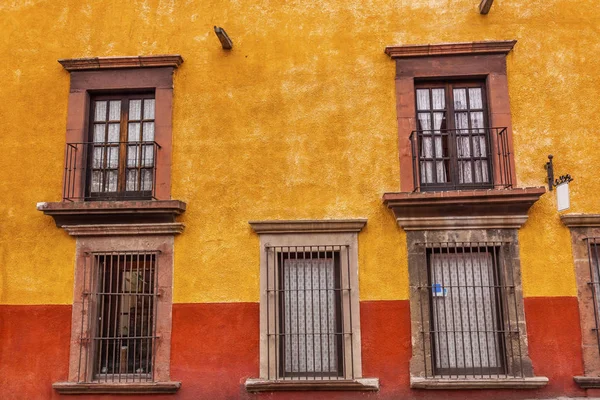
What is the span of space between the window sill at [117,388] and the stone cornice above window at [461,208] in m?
3.74

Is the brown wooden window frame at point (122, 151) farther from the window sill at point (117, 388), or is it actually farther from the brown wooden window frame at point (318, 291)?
the window sill at point (117, 388)

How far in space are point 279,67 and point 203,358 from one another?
4.17m

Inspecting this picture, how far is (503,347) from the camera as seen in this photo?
7707 mm

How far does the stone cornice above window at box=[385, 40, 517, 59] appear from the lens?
27.1 feet

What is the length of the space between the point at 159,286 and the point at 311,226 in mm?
2209

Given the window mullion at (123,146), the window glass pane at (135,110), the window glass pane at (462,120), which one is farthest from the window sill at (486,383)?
the window glass pane at (135,110)

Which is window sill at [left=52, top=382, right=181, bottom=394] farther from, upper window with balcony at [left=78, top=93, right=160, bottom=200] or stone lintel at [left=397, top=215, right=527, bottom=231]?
stone lintel at [left=397, top=215, right=527, bottom=231]

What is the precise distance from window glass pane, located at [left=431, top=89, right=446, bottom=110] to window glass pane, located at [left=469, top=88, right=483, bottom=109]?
382 mm

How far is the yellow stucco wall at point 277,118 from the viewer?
8.02 metres

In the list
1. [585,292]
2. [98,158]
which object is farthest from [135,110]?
[585,292]

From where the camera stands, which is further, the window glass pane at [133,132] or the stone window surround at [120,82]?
the window glass pane at [133,132]

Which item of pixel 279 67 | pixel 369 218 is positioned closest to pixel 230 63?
pixel 279 67

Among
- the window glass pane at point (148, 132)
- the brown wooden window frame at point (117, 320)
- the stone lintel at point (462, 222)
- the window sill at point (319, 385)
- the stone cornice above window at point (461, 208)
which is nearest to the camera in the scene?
the window sill at point (319, 385)

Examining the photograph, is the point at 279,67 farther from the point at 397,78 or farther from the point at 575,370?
the point at 575,370
